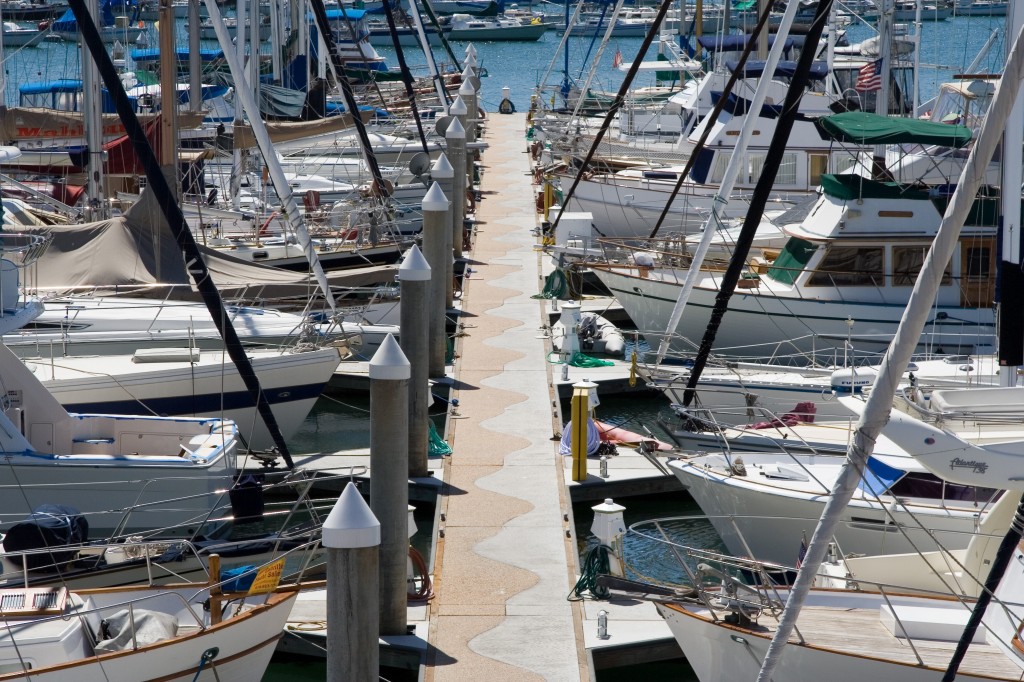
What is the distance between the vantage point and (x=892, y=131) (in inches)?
779

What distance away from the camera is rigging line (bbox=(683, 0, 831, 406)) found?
15.5 meters

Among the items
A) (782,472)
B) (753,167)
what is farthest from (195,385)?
(753,167)

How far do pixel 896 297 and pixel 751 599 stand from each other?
36.3 ft

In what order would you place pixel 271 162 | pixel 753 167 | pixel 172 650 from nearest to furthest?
1. pixel 172 650
2. pixel 271 162
3. pixel 753 167

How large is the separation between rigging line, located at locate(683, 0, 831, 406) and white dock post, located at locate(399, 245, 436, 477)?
3.28 meters

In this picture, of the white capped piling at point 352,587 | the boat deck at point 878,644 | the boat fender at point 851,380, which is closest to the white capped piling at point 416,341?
the boat fender at point 851,380

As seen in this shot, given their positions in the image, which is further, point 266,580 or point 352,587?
point 266,580

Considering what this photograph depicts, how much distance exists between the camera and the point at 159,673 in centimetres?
1009

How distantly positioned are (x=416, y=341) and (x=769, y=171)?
4505 millimetres

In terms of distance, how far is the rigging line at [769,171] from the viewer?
15469mm

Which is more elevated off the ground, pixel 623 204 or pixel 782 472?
pixel 623 204

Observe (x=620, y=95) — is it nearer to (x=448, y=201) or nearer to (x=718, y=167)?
(x=718, y=167)

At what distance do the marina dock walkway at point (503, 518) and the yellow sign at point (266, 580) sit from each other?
1.52 meters

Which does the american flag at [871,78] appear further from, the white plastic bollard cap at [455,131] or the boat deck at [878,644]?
the boat deck at [878,644]
